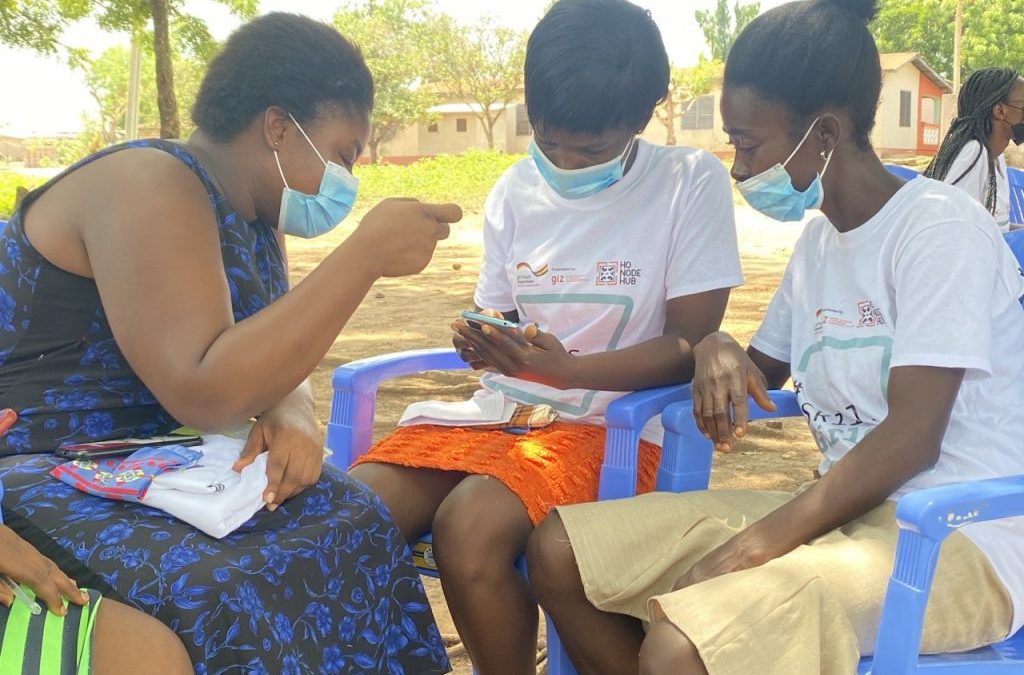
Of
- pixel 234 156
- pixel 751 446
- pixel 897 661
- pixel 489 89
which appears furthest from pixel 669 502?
pixel 489 89

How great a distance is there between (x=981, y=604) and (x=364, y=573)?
1.09m

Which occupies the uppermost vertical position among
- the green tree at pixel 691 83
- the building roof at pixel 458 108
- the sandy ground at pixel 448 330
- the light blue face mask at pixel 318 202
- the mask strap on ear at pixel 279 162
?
the green tree at pixel 691 83

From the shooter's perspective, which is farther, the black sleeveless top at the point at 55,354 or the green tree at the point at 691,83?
the green tree at the point at 691,83

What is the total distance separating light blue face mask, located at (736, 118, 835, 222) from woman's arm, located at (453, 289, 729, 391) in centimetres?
28

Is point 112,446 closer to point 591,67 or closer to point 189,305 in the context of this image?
point 189,305

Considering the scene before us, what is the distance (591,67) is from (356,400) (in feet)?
3.38

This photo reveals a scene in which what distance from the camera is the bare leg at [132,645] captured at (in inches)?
64.3

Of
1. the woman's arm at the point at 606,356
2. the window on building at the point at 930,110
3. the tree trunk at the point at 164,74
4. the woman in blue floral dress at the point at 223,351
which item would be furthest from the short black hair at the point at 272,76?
the window on building at the point at 930,110

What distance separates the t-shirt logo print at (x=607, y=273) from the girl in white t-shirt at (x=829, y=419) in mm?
336

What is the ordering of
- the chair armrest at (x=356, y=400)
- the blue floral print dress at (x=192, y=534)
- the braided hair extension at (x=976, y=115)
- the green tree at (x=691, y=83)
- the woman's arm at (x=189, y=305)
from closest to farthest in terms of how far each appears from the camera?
the blue floral print dress at (x=192, y=534) < the woman's arm at (x=189, y=305) < the chair armrest at (x=356, y=400) < the braided hair extension at (x=976, y=115) < the green tree at (x=691, y=83)

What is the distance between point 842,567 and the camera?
5.95ft

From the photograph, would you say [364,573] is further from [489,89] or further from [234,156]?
[489,89]

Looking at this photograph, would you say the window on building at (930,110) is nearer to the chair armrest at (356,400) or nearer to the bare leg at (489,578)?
the chair armrest at (356,400)

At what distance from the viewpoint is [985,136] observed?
570 cm
